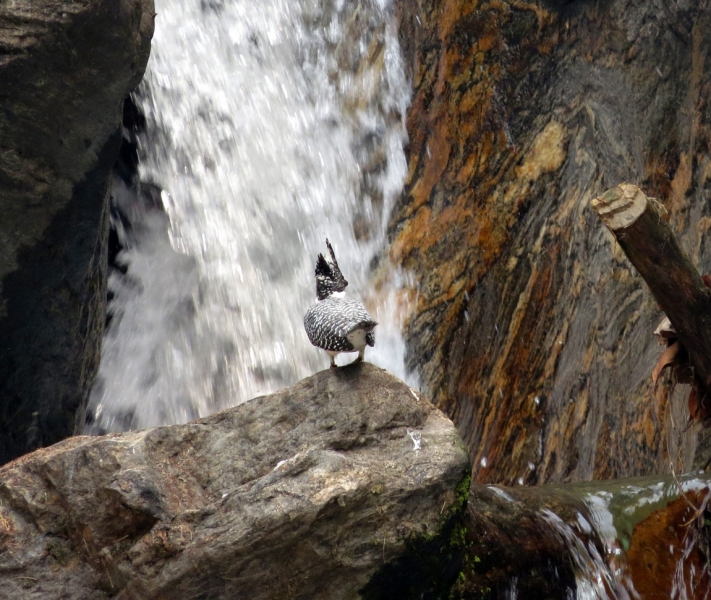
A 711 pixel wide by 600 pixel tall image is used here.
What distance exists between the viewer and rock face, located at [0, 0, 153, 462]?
476 cm

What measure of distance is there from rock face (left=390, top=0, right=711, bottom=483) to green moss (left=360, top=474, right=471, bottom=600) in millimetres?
2502

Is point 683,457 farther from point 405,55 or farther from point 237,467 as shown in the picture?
point 405,55

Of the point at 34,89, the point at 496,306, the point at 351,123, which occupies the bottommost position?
the point at 496,306

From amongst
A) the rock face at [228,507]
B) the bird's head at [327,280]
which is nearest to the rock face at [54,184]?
the rock face at [228,507]

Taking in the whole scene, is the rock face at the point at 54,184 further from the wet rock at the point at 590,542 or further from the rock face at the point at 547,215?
the wet rock at the point at 590,542

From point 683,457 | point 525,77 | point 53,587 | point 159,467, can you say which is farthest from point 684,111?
point 53,587

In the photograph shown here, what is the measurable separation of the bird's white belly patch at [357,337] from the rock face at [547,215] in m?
2.72

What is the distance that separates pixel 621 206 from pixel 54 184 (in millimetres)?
3654

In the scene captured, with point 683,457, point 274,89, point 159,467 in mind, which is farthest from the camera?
point 274,89

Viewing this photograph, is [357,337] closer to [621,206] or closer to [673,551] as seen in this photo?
[621,206]

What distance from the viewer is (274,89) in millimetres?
8883

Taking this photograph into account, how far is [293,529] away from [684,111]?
4.99 metres

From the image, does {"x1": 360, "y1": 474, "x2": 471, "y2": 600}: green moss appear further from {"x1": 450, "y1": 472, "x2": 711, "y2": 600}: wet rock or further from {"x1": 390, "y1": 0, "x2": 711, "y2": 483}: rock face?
{"x1": 390, "y1": 0, "x2": 711, "y2": 483}: rock face

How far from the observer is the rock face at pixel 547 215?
6.06 metres
